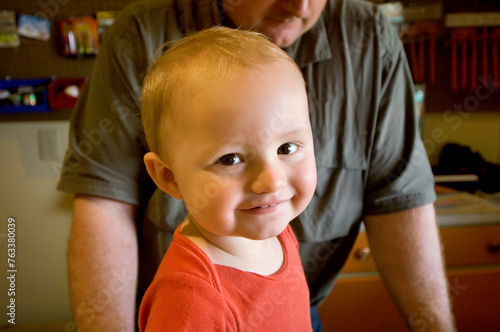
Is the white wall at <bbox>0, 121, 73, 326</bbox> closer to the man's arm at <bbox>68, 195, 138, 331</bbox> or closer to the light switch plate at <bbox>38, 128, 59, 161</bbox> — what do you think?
the light switch plate at <bbox>38, 128, 59, 161</bbox>

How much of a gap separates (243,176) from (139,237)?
1.88 ft

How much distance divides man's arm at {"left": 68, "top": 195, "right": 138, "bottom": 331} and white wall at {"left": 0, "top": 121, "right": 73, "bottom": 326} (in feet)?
3.94

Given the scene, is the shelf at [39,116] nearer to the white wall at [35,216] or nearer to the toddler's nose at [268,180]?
the white wall at [35,216]

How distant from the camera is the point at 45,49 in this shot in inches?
76.3

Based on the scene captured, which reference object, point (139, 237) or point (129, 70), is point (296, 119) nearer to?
point (129, 70)

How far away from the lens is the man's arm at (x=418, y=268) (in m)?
0.89

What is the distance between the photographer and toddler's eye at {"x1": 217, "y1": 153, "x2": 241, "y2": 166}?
18.2 inches

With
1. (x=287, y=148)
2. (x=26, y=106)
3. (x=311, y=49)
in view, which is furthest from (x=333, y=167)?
(x=26, y=106)

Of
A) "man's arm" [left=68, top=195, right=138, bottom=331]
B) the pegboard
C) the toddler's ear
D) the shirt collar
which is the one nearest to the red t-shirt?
the toddler's ear

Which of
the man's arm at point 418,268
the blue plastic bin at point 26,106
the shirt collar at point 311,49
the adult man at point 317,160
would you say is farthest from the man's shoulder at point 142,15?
the blue plastic bin at point 26,106

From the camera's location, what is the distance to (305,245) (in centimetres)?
95

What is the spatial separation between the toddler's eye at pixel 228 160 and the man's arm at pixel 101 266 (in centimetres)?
45

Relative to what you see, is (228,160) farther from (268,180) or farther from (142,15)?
(142,15)

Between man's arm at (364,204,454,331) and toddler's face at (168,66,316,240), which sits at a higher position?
toddler's face at (168,66,316,240)
